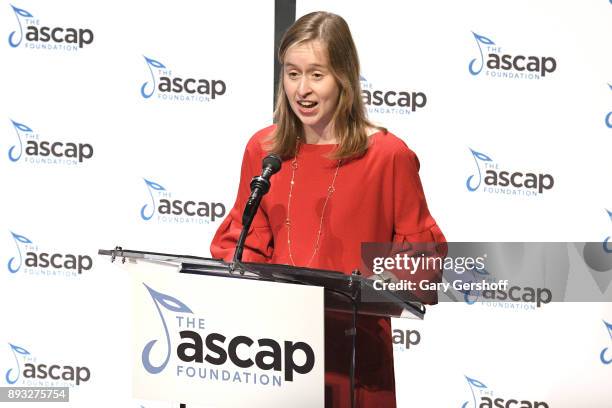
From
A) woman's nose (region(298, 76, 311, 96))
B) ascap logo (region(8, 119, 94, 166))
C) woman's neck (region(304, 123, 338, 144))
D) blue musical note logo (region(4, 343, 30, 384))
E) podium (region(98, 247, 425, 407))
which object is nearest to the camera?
podium (region(98, 247, 425, 407))

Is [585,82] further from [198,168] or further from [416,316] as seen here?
[416,316]

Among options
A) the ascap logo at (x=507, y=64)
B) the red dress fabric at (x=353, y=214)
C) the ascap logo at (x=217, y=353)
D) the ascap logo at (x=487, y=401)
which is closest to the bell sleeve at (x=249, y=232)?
the red dress fabric at (x=353, y=214)

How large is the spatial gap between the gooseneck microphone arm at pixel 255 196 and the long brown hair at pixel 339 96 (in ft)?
1.39

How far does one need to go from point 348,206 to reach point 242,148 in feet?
7.20

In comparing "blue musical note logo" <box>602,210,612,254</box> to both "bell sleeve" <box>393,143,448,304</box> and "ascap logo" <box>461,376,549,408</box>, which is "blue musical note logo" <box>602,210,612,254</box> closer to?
"ascap logo" <box>461,376,549,408</box>

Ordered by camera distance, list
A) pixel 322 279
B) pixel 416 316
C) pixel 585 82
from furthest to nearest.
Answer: pixel 585 82, pixel 416 316, pixel 322 279

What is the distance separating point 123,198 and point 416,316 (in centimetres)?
293

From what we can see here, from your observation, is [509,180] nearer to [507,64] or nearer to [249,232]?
[507,64]

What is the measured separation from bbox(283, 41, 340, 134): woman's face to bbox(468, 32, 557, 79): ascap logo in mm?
2191

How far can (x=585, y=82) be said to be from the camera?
4.99 metres

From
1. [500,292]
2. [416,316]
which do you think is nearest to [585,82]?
[500,292]

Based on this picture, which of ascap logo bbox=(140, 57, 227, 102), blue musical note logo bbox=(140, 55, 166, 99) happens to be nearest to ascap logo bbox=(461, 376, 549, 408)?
ascap logo bbox=(140, 57, 227, 102)

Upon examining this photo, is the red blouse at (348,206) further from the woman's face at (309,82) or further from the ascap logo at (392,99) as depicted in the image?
the ascap logo at (392,99)

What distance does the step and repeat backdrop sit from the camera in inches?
197
